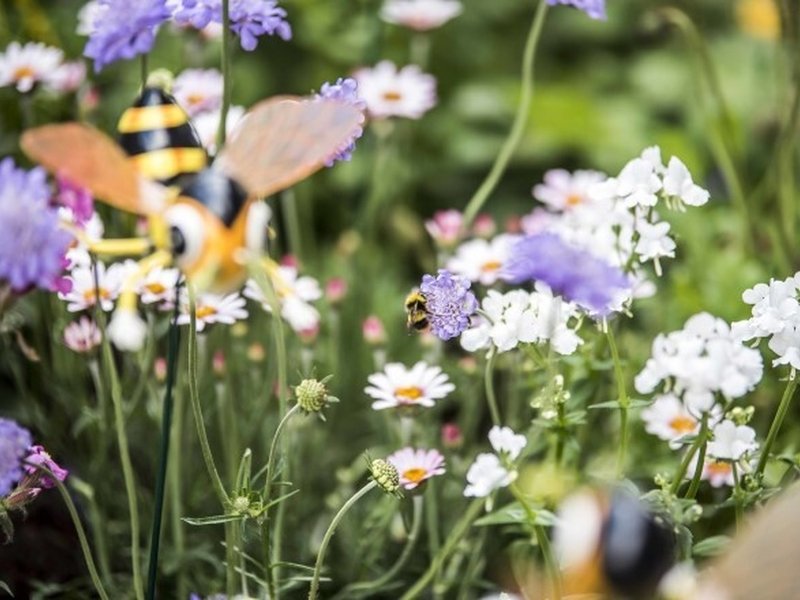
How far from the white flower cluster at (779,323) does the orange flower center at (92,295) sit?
0.44 m

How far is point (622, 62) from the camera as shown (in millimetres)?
2191

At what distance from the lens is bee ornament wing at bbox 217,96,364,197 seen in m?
0.67

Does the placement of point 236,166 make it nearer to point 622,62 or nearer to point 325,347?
point 325,347

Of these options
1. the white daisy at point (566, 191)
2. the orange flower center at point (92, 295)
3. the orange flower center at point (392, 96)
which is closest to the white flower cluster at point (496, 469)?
the orange flower center at point (92, 295)

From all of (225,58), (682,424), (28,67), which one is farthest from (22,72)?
(682,424)

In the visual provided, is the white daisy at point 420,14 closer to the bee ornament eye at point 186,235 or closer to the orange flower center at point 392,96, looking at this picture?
the orange flower center at point 392,96

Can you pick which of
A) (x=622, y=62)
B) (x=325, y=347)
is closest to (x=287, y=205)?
(x=325, y=347)

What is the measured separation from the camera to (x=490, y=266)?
1109 mm

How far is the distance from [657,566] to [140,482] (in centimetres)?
66

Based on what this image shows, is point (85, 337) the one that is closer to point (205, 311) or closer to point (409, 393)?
point (205, 311)

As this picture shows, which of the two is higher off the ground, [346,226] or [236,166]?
[236,166]

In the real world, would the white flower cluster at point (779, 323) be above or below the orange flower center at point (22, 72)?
below

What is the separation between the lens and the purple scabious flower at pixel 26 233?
0.65 metres

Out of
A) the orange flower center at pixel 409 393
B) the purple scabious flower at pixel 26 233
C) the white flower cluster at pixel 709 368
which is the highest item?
the purple scabious flower at pixel 26 233
